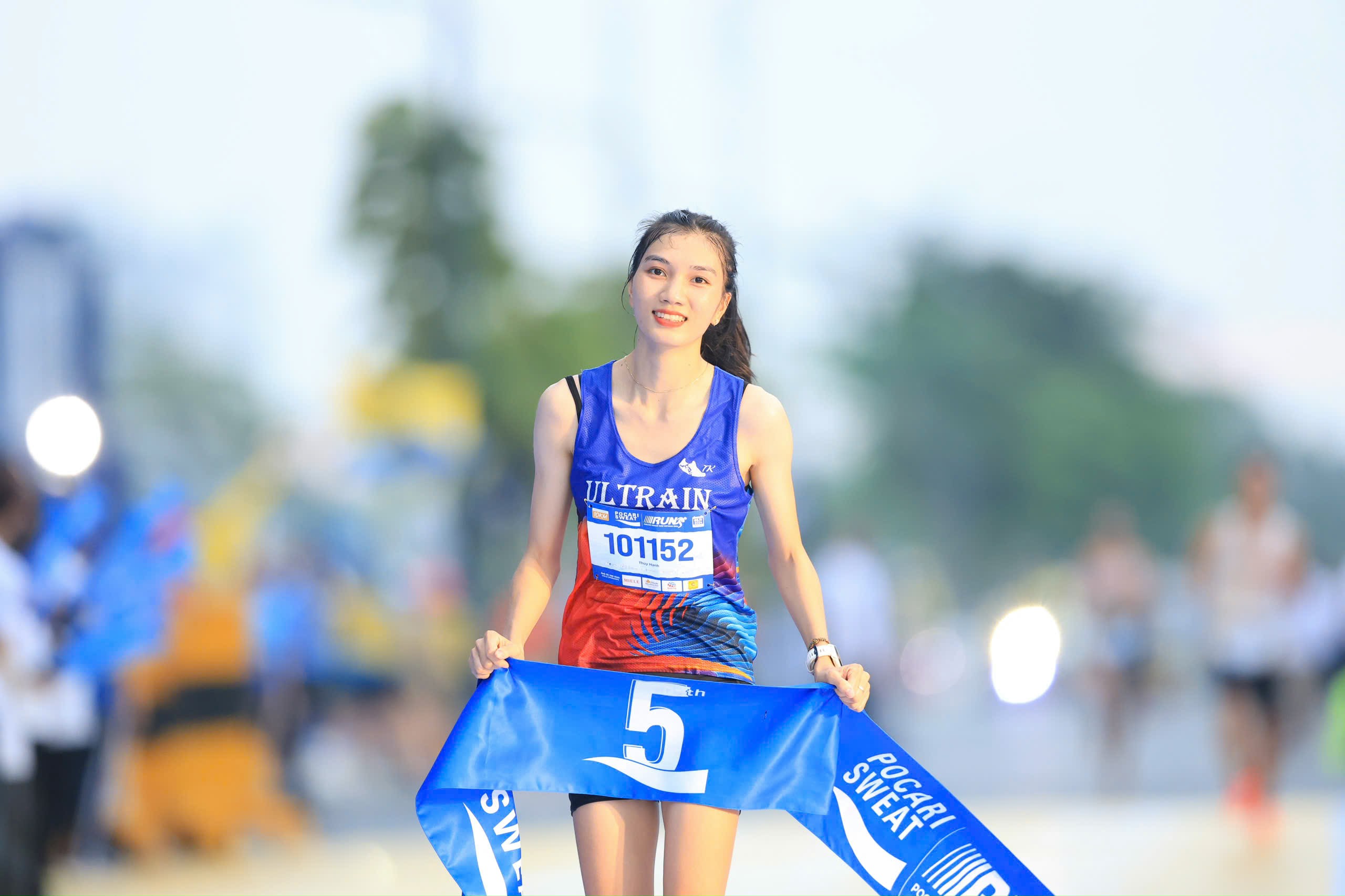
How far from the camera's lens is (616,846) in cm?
308

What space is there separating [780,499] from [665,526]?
0.94 feet

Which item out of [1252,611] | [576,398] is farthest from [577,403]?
[1252,611]

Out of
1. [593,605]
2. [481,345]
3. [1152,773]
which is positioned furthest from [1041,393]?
[593,605]

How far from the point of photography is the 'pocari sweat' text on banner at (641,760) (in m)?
3.11

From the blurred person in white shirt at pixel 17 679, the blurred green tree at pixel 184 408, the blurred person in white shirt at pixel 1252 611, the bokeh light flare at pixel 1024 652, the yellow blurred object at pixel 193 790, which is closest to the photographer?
the blurred person in white shirt at pixel 17 679

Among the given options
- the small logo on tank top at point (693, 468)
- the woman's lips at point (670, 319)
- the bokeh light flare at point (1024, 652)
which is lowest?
the bokeh light flare at point (1024, 652)

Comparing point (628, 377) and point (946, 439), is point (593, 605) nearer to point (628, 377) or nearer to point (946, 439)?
point (628, 377)

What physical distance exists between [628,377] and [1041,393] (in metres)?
35.5

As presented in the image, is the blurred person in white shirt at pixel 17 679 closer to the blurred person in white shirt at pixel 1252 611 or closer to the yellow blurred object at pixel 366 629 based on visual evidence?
the blurred person in white shirt at pixel 1252 611

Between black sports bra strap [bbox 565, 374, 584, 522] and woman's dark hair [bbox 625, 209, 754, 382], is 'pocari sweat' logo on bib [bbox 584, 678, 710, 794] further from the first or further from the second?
woman's dark hair [bbox 625, 209, 754, 382]

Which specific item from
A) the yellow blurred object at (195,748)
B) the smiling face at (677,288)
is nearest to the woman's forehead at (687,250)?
the smiling face at (677,288)

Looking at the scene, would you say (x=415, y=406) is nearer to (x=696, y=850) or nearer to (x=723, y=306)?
(x=723, y=306)

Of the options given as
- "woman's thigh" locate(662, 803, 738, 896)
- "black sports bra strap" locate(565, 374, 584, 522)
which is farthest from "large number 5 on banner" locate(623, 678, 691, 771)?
"black sports bra strap" locate(565, 374, 584, 522)

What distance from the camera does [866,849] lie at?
327 centimetres
